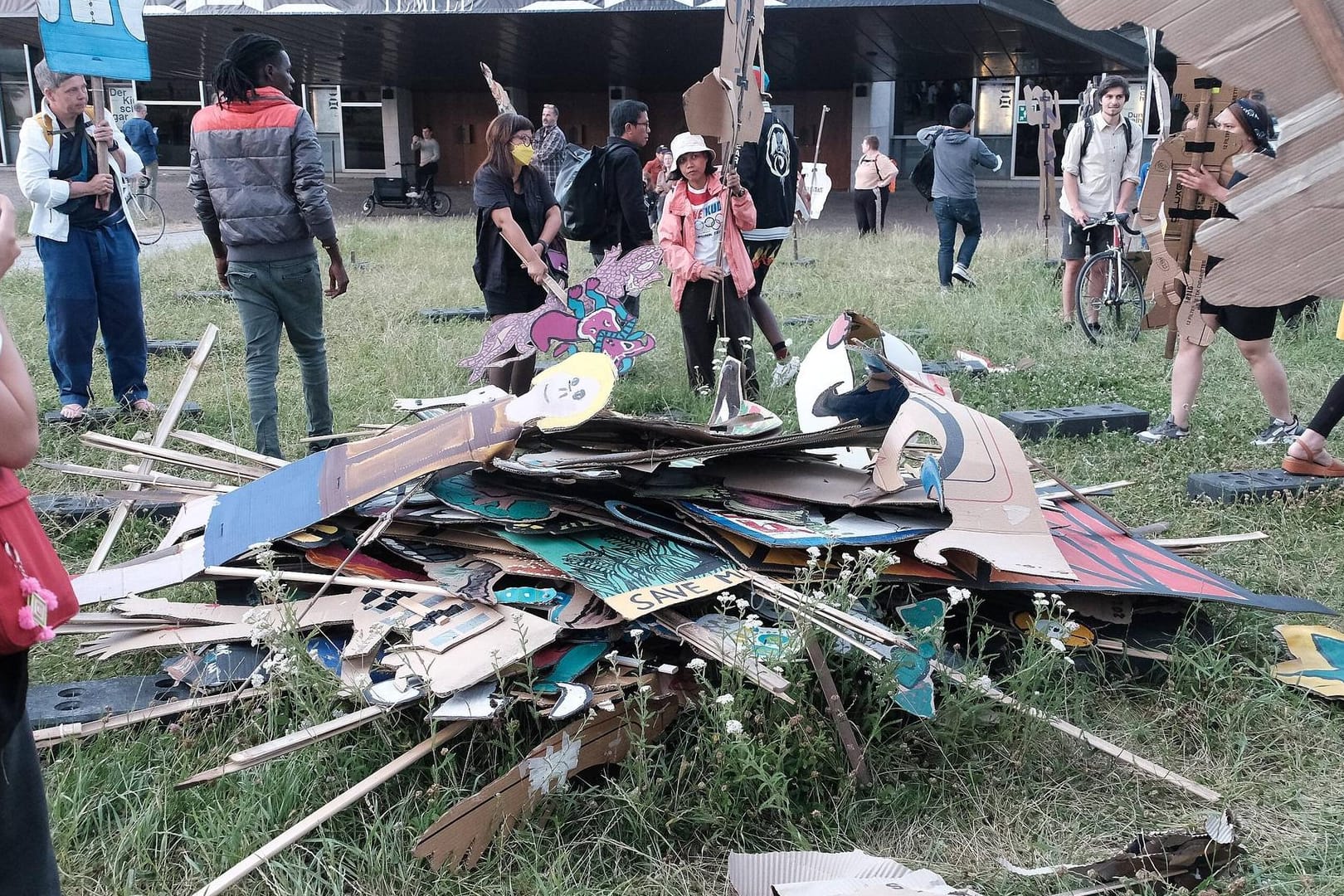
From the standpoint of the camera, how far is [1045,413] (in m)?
6.00

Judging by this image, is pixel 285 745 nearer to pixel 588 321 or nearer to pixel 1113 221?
pixel 588 321

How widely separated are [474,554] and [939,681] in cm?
140

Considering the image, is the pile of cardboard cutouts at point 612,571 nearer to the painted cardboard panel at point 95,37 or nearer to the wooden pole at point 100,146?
the painted cardboard panel at point 95,37

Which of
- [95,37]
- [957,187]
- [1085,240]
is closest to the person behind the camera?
[95,37]

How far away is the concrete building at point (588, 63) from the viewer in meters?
20.4

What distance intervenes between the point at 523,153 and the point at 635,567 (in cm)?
360

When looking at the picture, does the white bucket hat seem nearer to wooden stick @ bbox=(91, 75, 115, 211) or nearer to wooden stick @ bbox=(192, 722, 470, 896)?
wooden stick @ bbox=(91, 75, 115, 211)

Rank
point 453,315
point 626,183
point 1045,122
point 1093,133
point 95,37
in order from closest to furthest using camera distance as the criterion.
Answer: point 95,37 < point 626,183 < point 1093,133 < point 453,315 < point 1045,122

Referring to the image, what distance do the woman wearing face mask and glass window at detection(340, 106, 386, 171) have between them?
88.6 ft

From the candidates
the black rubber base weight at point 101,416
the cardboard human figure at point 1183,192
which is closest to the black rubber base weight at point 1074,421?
the cardboard human figure at point 1183,192

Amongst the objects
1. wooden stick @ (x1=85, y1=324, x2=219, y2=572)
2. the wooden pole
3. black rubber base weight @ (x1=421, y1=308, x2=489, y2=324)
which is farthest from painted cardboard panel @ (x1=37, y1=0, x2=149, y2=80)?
black rubber base weight @ (x1=421, y1=308, x2=489, y2=324)

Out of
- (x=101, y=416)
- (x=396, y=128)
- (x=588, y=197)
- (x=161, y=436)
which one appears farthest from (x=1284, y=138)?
(x=396, y=128)

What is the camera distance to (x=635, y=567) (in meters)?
3.01

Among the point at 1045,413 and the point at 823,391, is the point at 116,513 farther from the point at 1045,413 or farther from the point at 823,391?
the point at 1045,413
